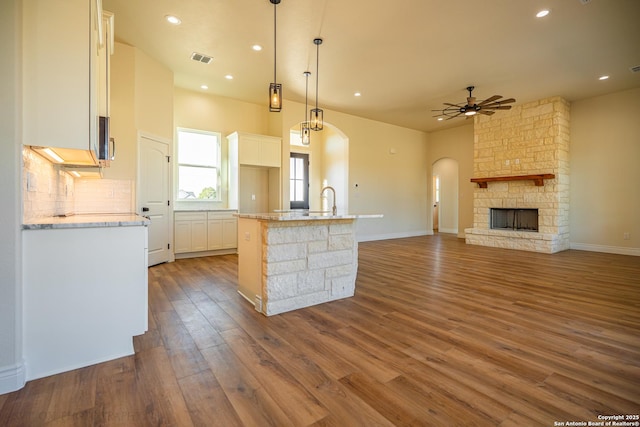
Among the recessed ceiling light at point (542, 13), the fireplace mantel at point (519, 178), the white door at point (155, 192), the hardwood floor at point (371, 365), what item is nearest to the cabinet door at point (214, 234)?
the white door at point (155, 192)

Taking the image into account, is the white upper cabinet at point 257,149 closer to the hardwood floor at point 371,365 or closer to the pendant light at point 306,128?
the pendant light at point 306,128

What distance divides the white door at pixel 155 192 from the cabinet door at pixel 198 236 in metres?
0.45

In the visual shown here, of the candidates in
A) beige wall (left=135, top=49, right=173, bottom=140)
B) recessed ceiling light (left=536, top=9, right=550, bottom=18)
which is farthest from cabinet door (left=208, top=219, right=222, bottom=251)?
recessed ceiling light (left=536, top=9, right=550, bottom=18)

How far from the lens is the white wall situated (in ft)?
5.14

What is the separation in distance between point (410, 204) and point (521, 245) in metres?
3.29

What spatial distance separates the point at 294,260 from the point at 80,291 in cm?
162

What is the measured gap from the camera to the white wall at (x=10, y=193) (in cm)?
157

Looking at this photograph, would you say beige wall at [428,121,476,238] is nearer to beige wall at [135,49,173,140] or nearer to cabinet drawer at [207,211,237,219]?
cabinet drawer at [207,211,237,219]

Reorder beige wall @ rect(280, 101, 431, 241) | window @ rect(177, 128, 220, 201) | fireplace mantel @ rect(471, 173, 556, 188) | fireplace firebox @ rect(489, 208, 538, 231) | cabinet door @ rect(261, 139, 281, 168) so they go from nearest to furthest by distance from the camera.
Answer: window @ rect(177, 128, 220, 201)
fireplace mantel @ rect(471, 173, 556, 188)
cabinet door @ rect(261, 139, 281, 168)
fireplace firebox @ rect(489, 208, 538, 231)
beige wall @ rect(280, 101, 431, 241)

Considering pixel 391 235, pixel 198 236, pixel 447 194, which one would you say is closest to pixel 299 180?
pixel 391 235

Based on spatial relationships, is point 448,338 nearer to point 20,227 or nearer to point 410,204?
point 20,227

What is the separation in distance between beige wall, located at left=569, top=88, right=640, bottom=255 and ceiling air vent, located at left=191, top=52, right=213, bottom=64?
25.4ft

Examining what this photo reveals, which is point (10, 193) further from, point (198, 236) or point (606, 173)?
point (606, 173)

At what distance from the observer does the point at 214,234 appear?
5.87 metres
